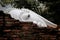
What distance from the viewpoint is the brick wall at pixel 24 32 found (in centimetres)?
405

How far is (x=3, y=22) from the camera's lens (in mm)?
4184

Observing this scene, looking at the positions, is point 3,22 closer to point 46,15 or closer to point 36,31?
point 36,31

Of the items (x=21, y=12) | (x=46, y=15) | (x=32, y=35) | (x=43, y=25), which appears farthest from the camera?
(x=46, y=15)

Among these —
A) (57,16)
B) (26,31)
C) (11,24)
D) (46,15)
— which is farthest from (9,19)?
(57,16)

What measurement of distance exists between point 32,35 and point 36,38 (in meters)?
0.10

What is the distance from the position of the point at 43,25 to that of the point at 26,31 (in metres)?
0.46

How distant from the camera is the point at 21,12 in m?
4.73

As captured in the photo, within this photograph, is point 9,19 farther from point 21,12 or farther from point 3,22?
point 21,12

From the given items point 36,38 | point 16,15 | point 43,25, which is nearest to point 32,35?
point 36,38

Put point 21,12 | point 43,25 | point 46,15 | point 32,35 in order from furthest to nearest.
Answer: point 46,15 → point 21,12 → point 43,25 → point 32,35

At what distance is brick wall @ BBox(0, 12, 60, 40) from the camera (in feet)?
13.3

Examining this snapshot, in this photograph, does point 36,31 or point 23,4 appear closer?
point 36,31

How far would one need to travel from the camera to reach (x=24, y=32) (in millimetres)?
4086

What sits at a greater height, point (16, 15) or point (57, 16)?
point (16, 15)
